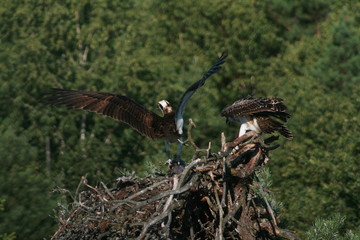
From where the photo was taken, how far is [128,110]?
530 inches

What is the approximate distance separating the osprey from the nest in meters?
2.55

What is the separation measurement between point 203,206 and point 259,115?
1.71 metres

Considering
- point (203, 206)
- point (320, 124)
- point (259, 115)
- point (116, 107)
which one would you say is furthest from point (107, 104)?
point (320, 124)

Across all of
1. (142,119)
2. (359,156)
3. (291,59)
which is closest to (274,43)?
(291,59)

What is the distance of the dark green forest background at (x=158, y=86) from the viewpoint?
2391 centimetres

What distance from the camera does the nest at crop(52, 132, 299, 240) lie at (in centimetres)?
1020

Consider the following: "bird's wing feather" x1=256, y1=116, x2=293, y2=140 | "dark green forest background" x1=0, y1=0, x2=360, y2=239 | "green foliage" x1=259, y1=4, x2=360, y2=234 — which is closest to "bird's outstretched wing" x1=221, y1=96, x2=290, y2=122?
"bird's wing feather" x1=256, y1=116, x2=293, y2=140

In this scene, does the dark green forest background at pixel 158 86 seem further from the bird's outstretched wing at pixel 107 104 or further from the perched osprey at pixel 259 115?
the perched osprey at pixel 259 115

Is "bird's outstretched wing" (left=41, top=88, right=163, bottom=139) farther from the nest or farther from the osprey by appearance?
the nest

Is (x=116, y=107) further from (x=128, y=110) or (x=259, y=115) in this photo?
(x=259, y=115)

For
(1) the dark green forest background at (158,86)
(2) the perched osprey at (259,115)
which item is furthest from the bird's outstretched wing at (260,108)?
(1) the dark green forest background at (158,86)

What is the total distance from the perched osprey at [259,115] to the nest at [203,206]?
1.65ft

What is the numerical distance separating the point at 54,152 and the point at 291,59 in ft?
38.3

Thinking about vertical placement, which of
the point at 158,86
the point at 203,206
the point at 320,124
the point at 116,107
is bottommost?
the point at 320,124
